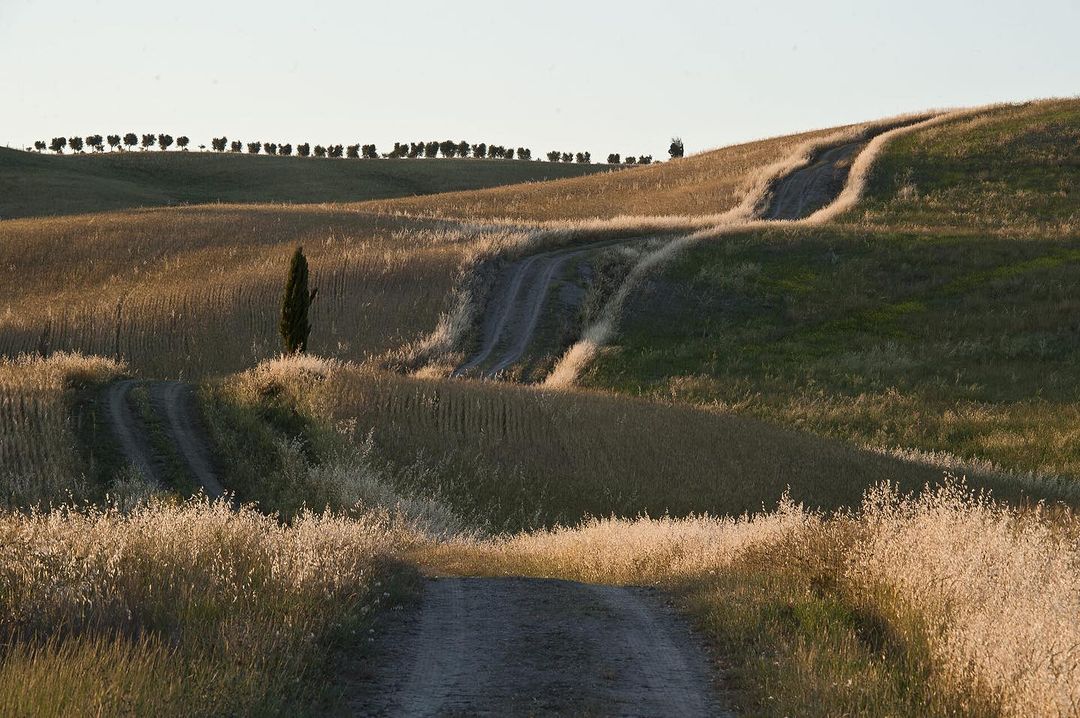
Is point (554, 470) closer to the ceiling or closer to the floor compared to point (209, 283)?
closer to the floor

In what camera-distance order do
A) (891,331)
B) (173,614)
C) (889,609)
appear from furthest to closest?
(891,331), (889,609), (173,614)

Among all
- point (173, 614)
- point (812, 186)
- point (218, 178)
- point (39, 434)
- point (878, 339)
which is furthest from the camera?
point (218, 178)

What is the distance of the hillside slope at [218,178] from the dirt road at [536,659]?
306ft

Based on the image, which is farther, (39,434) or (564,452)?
(564,452)

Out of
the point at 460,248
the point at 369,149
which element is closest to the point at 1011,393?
the point at 460,248

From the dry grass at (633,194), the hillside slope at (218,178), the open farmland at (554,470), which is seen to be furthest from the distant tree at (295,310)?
the hillside slope at (218,178)

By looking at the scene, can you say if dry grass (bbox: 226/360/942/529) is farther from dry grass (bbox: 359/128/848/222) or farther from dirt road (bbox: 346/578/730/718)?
dry grass (bbox: 359/128/848/222)

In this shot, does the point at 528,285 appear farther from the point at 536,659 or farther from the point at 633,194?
the point at 536,659

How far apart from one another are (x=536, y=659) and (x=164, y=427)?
2161 centimetres

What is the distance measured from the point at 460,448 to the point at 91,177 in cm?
10310

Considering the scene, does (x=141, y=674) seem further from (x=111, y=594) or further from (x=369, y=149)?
(x=369, y=149)

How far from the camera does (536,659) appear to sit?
30.5 feet

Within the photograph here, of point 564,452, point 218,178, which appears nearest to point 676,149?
point 218,178

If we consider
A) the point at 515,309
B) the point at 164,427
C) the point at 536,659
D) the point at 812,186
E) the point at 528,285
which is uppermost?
the point at 812,186
